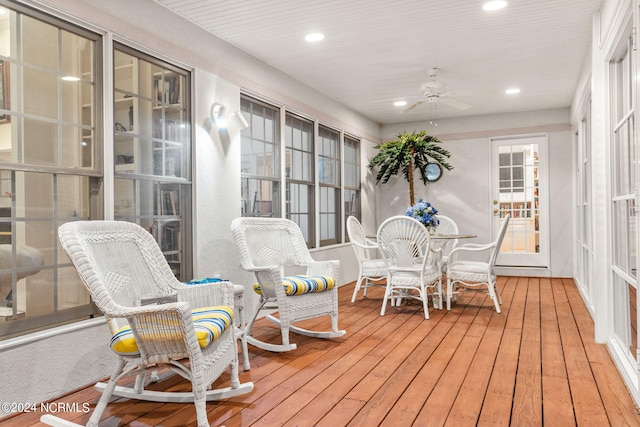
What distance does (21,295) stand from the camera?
8.10 ft

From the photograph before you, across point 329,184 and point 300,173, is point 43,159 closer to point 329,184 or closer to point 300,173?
point 300,173

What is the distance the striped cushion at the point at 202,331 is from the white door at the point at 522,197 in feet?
18.7

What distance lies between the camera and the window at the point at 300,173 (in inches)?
202

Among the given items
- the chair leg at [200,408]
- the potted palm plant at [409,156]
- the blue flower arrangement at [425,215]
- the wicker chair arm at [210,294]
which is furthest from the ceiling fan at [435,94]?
the chair leg at [200,408]

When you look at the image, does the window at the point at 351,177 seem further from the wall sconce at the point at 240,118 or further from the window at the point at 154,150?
the window at the point at 154,150

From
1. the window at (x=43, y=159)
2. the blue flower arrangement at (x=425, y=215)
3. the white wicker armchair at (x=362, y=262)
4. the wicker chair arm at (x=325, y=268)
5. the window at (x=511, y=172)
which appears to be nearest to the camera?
the window at (x=43, y=159)

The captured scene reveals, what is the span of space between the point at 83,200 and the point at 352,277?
4352mm

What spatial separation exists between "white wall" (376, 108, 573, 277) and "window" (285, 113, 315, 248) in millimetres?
2505

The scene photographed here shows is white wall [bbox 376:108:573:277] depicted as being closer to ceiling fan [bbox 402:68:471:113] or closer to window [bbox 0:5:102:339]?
ceiling fan [bbox 402:68:471:113]

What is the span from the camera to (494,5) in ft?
10.9

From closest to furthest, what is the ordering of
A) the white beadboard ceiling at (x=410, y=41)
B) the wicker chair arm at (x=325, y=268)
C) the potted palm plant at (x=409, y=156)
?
the white beadboard ceiling at (x=410, y=41)
the wicker chair arm at (x=325, y=268)
the potted palm plant at (x=409, y=156)

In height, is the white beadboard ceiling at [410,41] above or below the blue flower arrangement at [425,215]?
above

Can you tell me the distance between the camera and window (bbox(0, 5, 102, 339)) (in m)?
2.41

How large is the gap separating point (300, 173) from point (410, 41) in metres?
1.98
